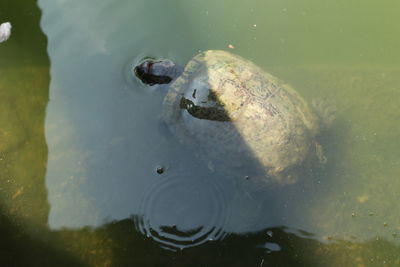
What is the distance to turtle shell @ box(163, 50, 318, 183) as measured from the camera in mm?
2469

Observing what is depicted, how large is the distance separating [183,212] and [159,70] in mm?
1165

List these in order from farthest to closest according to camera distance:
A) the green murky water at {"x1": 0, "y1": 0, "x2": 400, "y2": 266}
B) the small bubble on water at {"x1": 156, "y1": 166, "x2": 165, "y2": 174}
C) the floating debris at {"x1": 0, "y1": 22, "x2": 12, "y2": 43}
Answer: the floating debris at {"x1": 0, "y1": 22, "x2": 12, "y2": 43} < the small bubble on water at {"x1": 156, "y1": 166, "x2": 165, "y2": 174} < the green murky water at {"x1": 0, "y1": 0, "x2": 400, "y2": 266}

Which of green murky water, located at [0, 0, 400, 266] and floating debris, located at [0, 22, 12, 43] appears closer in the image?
green murky water, located at [0, 0, 400, 266]

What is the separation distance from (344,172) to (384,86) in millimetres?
907

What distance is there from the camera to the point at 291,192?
8.90 feet

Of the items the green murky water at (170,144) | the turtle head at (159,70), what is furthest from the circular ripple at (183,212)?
the turtle head at (159,70)

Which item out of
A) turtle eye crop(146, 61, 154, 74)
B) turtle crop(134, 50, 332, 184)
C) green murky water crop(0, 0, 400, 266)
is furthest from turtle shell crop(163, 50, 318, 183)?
turtle eye crop(146, 61, 154, 74)

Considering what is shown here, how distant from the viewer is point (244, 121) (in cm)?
249

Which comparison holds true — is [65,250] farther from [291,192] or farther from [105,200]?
[291,192]

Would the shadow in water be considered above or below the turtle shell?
below

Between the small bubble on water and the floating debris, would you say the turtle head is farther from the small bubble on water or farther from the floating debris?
the floating debris

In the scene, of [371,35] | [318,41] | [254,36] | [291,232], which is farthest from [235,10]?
[291,232]

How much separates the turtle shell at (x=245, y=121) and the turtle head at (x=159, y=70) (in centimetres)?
31

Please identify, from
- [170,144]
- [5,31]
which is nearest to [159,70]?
[170,144]
